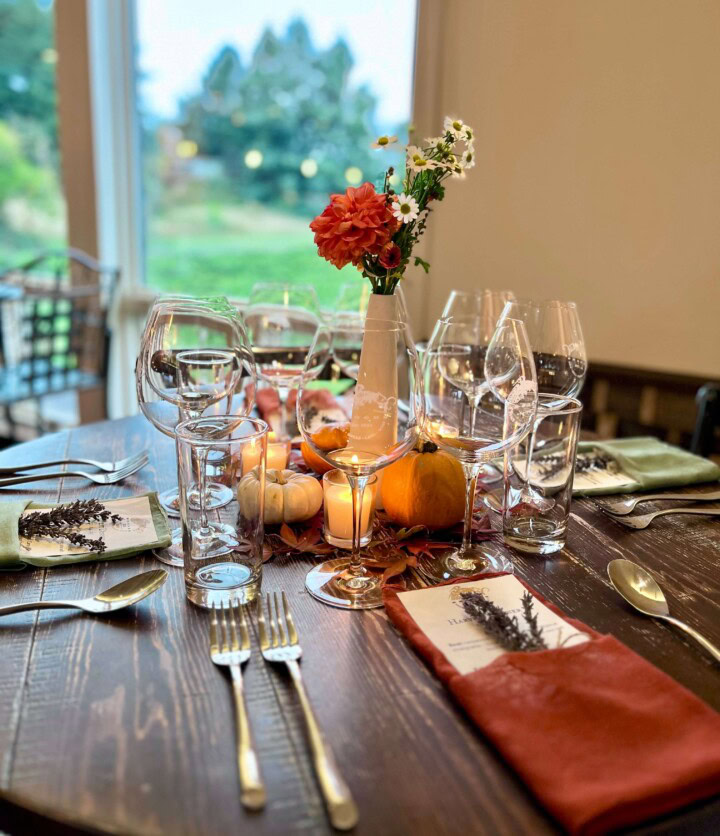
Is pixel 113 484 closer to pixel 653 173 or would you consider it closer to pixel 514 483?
pixel 514 483

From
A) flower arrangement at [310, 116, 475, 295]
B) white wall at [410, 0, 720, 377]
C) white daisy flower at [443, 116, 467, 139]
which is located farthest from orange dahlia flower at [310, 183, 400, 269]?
white wall at [410, 0, 720, 377]

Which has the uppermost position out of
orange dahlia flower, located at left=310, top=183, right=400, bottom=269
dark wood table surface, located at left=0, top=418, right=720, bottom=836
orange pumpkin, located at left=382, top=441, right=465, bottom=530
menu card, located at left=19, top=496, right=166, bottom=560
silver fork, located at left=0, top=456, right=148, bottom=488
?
orange dahlia flower, located at left=310, top=183, right=400, bottom=269

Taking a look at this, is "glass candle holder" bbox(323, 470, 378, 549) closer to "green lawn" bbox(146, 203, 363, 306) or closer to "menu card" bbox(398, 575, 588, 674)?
"menu card" bbox(398, 575, 588, 674)

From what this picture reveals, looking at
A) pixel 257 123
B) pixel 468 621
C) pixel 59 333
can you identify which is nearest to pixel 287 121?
pixel 257 123

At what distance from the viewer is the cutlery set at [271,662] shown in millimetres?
526

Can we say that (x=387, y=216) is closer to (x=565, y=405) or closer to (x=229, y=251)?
(x=565, y=405)

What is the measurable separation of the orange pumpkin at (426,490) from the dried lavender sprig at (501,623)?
0.18 meters

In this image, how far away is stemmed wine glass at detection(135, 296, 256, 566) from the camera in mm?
1013

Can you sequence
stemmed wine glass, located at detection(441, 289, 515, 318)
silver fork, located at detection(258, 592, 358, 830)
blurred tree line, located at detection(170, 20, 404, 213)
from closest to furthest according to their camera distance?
silver fork, located at detection(258, 592, 358, 830) < stemmed wine glass, located at detection(441, 289, 515, 318) < blurred tree line, located at detection(170, 20, 404, 213)

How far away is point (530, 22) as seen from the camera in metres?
2.25

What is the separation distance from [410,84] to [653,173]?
991 millimetres

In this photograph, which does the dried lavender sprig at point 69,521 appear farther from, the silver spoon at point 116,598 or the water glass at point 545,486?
the water glass at point 545,486

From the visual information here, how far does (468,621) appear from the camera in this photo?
0.76 m

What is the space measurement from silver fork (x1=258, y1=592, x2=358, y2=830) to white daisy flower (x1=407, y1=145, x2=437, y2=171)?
53 centimetres
